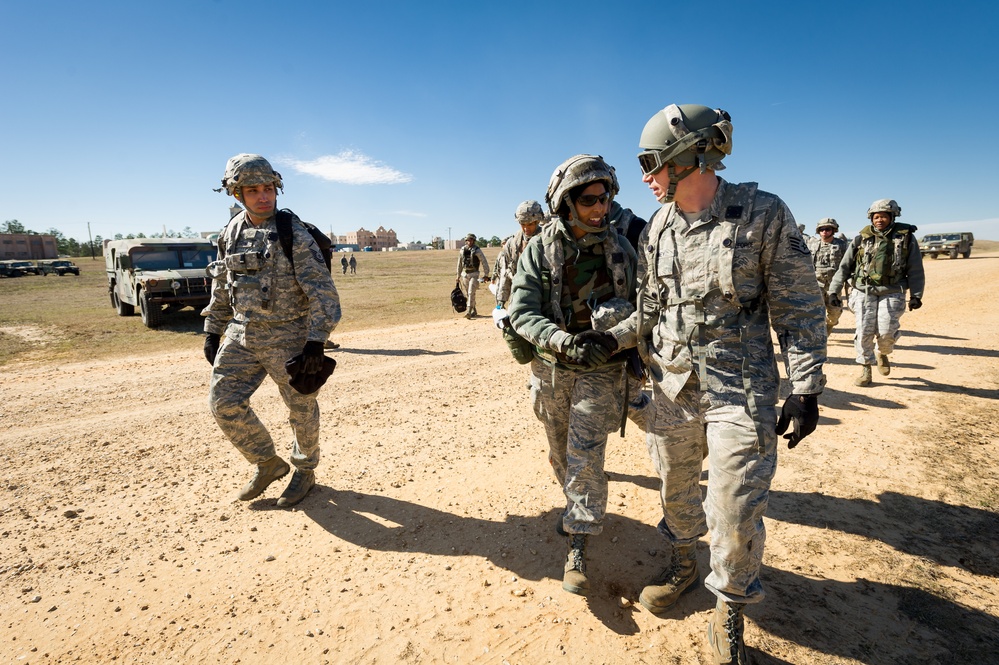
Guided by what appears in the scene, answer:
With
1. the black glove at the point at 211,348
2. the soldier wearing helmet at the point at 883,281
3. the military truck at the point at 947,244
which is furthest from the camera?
the military truck at the point at 947,244

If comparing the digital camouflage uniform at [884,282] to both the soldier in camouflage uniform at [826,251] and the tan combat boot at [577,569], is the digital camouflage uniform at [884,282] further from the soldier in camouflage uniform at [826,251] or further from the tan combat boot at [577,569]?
the tan combat boot at [577,569]

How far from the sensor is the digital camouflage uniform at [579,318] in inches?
107

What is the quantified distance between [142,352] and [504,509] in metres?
8.29

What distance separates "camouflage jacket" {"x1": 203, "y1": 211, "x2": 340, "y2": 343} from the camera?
3.51 metres

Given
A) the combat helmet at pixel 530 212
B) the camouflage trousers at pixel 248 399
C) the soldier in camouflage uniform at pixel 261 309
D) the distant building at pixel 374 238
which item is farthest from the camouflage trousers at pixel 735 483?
the distant building at pixel 374 238

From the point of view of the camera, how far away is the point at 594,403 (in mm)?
2736

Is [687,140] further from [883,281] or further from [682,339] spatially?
[883,281]

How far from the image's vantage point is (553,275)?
9.10 ft

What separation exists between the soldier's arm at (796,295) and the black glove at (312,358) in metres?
2.65

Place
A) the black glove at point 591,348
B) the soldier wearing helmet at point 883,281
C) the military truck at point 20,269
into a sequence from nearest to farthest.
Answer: the black glove at point 591,348
the soldier wearing helmet at point 883,281
the military truck at point 20,269

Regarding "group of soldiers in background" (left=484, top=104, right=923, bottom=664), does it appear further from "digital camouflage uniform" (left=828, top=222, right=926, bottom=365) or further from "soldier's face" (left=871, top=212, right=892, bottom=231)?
"soldier's face" (left=871, top=212, right=892, bottom=231)

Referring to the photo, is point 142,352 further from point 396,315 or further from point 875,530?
point 875,530

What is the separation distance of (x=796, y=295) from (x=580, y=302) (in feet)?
3.37

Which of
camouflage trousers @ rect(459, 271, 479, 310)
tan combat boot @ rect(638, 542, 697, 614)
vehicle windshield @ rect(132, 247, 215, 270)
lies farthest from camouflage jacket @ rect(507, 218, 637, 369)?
vehicle windshield @ rect(132, 247, 215, 270)
